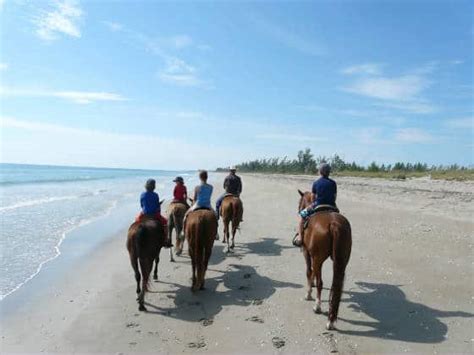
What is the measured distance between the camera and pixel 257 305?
7375 millimetres

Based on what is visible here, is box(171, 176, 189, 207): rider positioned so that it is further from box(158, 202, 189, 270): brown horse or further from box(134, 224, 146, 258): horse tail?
box(134, 224, 146, 258): horse tail

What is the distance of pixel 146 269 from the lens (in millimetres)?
7523

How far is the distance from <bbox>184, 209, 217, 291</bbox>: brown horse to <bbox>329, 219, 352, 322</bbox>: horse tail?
2785mm

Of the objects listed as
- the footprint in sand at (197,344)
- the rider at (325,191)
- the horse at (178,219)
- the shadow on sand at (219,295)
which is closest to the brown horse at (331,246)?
the rider at (325,191)

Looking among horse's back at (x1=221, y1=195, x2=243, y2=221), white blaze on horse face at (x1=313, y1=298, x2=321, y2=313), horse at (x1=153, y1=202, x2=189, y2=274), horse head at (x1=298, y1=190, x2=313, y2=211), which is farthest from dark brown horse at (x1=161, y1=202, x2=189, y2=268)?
white blaze on horse face at (x1=313, y1=298, x2=321, y2=313)

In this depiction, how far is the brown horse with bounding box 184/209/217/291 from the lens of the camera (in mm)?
8219

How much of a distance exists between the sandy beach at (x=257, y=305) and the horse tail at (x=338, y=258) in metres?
0.43

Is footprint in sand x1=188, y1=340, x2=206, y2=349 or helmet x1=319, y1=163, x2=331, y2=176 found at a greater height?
helmet x1=319, y1=163, x2=331, y2=176

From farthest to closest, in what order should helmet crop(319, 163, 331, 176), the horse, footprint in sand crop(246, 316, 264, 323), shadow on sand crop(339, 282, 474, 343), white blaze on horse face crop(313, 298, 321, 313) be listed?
the horse < helmet crop(319, 163, 331, 176) < white blaze on horse face crop(313, 298, 321, 313) < footprint in sand crop(246, 316, 264, 323) < shadow on sand crop(339, 282, 474, 343)

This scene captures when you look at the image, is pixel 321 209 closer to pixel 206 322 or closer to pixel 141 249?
pixel 206 322

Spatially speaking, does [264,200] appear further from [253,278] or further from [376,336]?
[376,336]

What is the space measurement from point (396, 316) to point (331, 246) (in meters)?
1.68

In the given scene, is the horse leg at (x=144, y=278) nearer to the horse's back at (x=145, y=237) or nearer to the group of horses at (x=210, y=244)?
the group of horses at (x=210, y=244)

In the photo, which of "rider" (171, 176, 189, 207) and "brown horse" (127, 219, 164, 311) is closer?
"brown horse" (127, 219, 164, 311)
